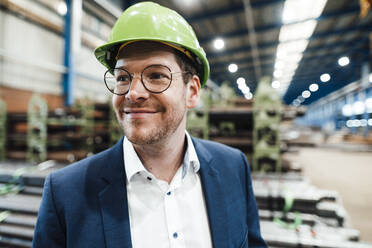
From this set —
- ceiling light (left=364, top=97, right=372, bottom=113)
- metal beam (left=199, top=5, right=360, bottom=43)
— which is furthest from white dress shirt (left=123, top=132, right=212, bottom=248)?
ceiling light (left=364, top=97, right=372, bottom=113)

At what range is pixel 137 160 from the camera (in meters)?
0.99

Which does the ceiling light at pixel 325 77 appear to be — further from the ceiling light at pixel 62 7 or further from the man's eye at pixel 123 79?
the ceiling light at pixel 62 7

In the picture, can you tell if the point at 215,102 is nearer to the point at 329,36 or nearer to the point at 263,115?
the point at 263,115

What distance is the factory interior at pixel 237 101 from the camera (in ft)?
8.95

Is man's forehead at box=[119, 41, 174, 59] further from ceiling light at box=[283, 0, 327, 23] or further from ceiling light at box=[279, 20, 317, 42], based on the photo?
ceiling light at box=[283, 0, 327, 23]

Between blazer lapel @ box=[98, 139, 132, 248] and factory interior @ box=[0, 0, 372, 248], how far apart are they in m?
2.04

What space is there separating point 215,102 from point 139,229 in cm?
476

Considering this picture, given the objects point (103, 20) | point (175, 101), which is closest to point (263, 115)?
point (175, 101)

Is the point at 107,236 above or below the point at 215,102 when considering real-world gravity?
below

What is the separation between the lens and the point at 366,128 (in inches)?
500

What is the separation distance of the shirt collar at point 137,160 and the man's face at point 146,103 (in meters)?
0.14

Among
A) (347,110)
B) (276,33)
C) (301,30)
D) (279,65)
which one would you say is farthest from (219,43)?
(347,110)

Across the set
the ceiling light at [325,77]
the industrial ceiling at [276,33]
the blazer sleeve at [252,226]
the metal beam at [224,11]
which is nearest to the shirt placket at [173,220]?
the blazer sleeve at [252,226]

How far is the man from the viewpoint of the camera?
870mm
